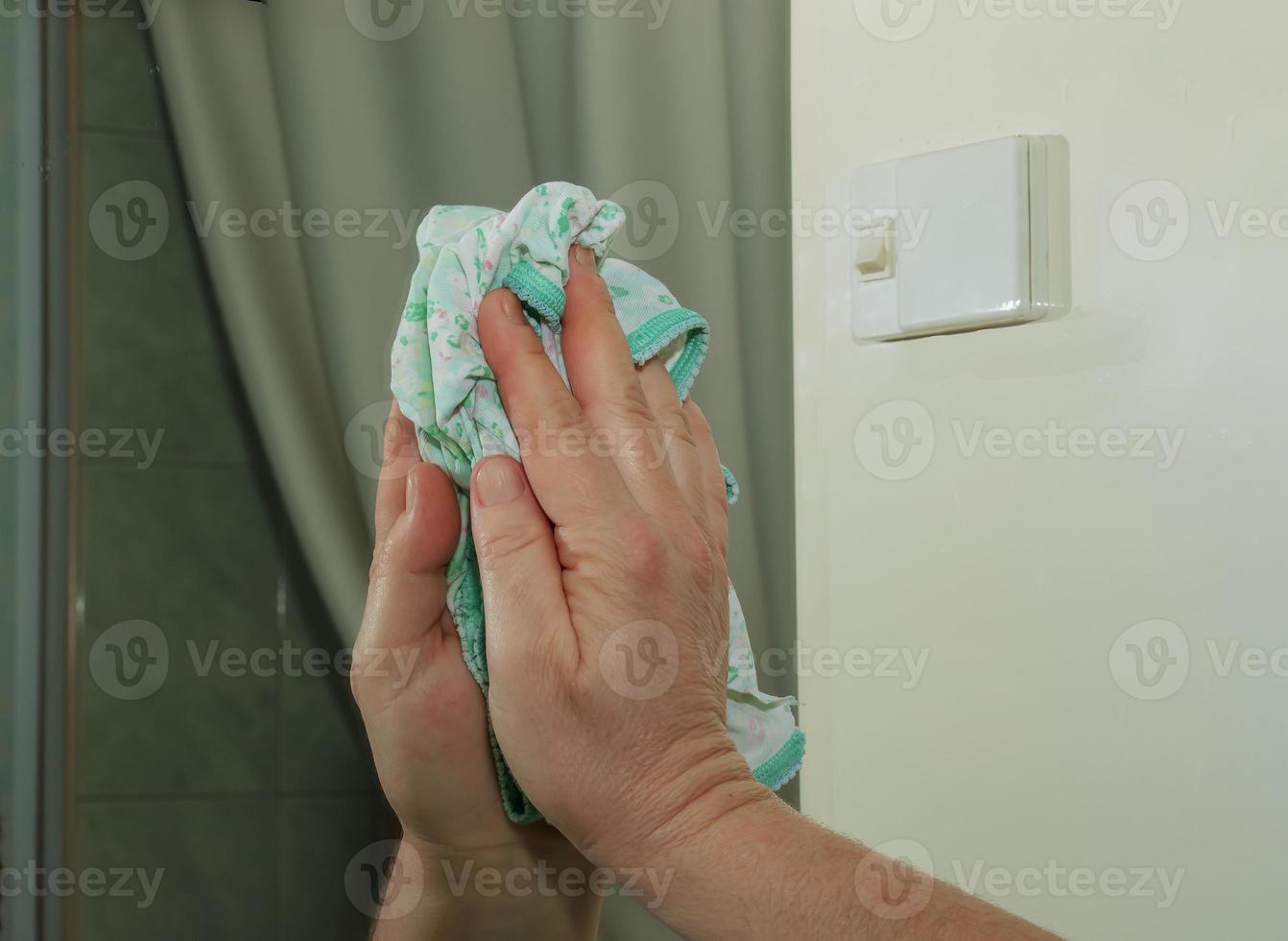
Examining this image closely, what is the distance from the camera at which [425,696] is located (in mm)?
534

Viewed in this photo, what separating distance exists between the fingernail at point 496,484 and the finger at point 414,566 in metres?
0.06

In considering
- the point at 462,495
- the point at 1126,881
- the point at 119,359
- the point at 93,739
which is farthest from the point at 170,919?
the point at 1126,881

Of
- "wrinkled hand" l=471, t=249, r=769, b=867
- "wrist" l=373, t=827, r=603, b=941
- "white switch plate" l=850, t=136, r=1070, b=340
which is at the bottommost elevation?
"wrist" l=373, t=827, r=603, b=941

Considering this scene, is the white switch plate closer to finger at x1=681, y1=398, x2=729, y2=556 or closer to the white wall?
the white wall

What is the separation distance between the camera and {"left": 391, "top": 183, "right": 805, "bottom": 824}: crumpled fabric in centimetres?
47

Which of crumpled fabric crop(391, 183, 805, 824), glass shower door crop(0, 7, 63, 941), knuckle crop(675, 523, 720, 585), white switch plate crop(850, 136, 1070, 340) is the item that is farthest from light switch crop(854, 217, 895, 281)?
glass shower door crop(0, 7, 63, 941)

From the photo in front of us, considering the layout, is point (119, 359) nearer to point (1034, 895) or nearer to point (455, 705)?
point (455, 705)

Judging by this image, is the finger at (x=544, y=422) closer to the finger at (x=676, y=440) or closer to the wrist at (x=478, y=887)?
the finger at (x=676, y=440)

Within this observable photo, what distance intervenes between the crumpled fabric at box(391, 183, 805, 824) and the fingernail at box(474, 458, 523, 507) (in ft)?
0.07

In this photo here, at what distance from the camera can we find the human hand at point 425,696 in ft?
1.64

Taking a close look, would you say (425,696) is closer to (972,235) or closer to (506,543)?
(506,543)

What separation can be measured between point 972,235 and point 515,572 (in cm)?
31

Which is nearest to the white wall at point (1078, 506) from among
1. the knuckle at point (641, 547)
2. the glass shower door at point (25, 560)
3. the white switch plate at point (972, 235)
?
the white switch plate at point (972, 235)

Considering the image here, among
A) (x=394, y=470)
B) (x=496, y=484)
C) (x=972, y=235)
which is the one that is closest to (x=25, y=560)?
(x=394, y=470)
